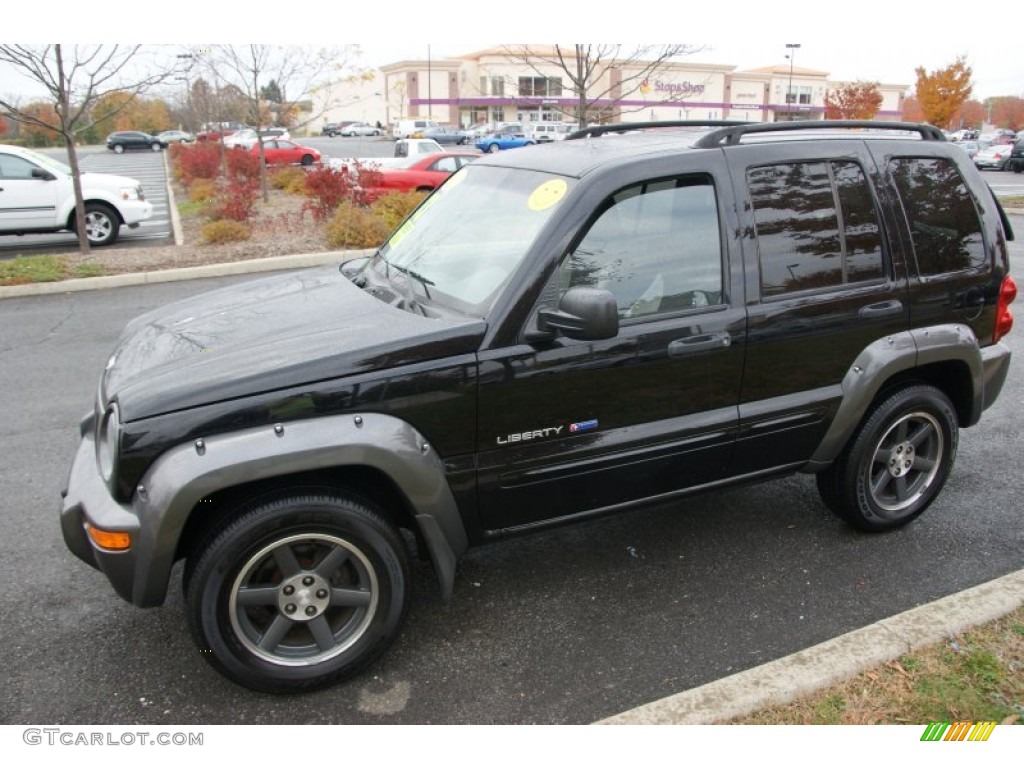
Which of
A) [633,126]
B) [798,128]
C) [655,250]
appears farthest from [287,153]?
[655,250]

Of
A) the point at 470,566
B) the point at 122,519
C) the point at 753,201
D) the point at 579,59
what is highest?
the point at 579,59

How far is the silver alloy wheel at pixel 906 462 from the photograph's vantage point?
388 centimetres

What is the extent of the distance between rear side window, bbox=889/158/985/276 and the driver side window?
1.08m

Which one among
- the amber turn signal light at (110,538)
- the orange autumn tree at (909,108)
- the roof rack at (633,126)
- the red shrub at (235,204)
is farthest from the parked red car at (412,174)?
the orange autumn tree at (909,108)

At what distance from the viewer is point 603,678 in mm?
2951

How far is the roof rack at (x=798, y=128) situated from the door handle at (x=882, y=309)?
32.9 inches

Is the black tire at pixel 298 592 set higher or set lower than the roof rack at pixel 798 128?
lower

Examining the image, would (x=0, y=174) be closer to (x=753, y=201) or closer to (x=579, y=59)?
Result: (x=579, y=59)

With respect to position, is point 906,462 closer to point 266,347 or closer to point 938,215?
point 938,215

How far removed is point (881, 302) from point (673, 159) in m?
1.19

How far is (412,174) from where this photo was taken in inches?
718

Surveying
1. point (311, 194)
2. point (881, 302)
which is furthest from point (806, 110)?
point (881, 302)

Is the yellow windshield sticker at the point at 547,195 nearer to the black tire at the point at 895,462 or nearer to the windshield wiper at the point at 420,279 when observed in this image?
the windshield wiper at the point at 420,279
